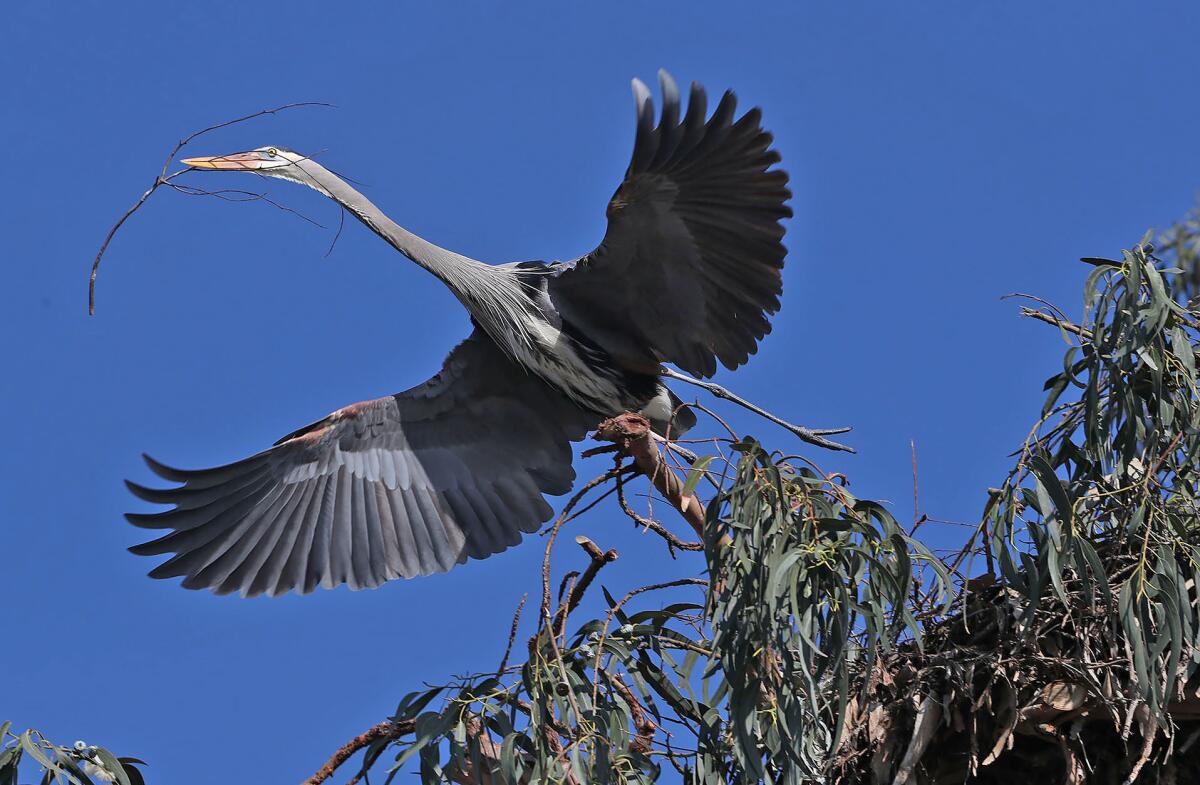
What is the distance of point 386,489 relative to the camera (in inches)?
251

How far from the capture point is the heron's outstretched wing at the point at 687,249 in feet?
16.8

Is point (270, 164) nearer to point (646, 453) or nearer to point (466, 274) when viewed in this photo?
point (466, 274)

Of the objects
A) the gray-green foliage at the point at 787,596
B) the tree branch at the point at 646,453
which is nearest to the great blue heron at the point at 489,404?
the tree branch at the point at 646,453

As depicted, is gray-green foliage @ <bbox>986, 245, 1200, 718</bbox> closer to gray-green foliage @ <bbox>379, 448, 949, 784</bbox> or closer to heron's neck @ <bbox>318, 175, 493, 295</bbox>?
gray-green foliage @ <bbox>379, 448, 949, 784</bbox>

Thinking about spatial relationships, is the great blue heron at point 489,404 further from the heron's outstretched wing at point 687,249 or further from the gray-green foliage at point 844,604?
the gray-green foliage at point 844,604

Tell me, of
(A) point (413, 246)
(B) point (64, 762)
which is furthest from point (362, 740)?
(A) point (413, 246)

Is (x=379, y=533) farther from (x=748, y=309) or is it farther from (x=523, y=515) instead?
(x=748, y=309)

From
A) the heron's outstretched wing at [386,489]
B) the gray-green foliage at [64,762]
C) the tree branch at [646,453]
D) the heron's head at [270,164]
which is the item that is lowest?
the gray-green foliage at [64,762]

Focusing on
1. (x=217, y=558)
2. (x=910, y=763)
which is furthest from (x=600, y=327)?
(x=910, y=763)

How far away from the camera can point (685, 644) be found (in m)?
4.25

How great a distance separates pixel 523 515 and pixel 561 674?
231 cm

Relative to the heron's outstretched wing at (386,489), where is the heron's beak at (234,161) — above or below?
above

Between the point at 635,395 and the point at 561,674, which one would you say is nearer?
the point at 561,674

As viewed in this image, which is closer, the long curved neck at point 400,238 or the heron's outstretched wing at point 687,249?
the heron's outstretched wing at point 687,249
